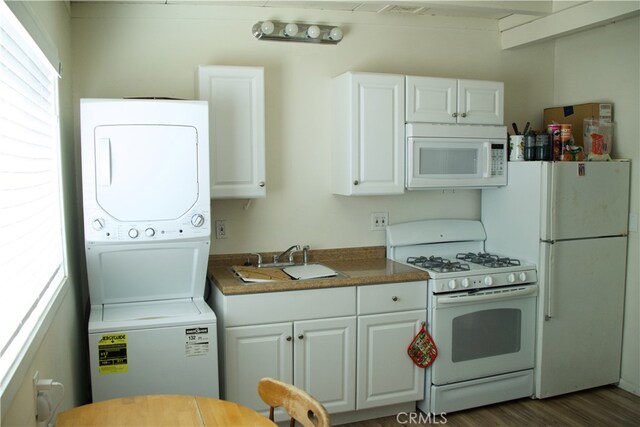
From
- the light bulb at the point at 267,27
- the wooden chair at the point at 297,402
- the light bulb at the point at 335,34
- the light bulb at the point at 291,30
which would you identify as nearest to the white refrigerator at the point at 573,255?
the light bulb at the point at 335,34

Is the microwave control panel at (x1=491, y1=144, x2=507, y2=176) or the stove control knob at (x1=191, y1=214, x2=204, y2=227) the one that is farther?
the microwave control panel at (x1=491, y1=144, x2=507, y2=176)

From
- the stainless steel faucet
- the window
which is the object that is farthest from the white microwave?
the window

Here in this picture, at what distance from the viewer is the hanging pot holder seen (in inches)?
130

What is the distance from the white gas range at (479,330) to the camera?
130 inches

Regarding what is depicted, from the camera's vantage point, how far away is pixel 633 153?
12.0 feet

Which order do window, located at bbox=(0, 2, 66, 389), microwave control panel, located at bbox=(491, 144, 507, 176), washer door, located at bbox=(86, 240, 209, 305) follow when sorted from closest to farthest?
1. window, located at bbox=(0, 2, 66, 389)
2. washer door, located at bbox=(86, 240, 209, 305)
3. microwave control panel, located at bbox=(491, 144, 507, 176)

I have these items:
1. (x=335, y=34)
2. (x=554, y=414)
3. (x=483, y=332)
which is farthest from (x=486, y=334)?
(x=335, y=34)

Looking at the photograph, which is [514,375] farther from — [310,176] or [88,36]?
[88,36]

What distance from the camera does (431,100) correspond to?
3.52 metres

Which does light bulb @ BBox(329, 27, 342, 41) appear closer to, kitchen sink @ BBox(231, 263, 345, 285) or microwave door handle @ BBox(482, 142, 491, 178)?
microwave door handle @ BBox(482, 142, 491, 178)

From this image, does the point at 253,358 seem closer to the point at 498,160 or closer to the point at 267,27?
the point at 267,27

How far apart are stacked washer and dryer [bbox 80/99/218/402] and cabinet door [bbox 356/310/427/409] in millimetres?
871

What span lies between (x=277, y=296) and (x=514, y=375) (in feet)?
5.21

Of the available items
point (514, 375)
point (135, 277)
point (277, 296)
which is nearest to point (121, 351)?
point (135, 277)
